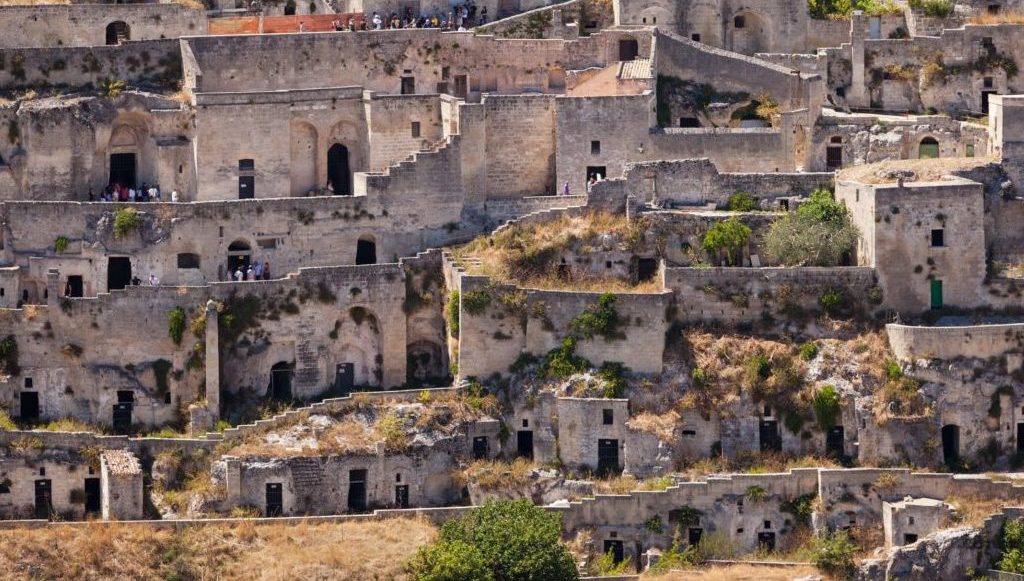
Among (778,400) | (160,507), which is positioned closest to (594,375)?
(778,400)

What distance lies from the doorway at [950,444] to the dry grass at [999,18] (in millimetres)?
14848

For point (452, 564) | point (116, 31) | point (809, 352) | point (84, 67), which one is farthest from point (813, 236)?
point (116, 31)

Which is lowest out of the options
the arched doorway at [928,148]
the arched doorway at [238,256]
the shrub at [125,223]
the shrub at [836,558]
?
the shrub at [836,558]

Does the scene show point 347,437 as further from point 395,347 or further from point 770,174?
point 770,174

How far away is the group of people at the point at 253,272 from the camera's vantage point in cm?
8150

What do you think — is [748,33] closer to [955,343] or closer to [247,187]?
[955,343]

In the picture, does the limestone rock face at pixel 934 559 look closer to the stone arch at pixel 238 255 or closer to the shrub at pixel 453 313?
the shrub at pixel 453 313

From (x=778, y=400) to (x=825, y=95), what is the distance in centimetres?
1242

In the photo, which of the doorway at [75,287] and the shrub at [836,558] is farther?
the doorway at [75,287]

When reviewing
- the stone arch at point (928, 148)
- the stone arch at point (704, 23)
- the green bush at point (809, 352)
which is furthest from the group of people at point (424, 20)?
the green bush at point (809, 352)

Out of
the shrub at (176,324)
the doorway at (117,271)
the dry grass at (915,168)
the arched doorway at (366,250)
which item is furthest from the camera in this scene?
the arched doorway at (366,250)

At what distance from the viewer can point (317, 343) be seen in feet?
265

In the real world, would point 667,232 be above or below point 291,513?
above

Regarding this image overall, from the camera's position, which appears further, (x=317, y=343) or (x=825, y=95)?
(x=825, y=95)
